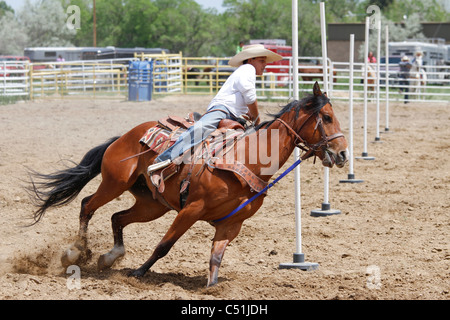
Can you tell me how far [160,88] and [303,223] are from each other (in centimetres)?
1899

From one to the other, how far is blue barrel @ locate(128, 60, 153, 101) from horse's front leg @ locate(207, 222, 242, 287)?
18104 mm

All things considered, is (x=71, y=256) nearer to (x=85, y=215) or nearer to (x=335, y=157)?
(x=85, y=215)

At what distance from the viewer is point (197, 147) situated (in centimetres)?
566

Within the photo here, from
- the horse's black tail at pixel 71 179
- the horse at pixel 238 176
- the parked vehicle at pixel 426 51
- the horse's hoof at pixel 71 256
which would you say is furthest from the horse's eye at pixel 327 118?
the parked vehicle at pixel 426 51

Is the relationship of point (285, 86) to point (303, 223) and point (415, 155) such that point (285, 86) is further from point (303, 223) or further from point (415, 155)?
point (303, 223)

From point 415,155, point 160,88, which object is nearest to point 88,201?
point 415,155

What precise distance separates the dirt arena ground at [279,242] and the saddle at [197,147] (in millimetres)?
854

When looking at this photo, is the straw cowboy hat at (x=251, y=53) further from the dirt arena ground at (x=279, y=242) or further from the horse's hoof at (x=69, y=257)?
the horse's hoof at (x=69, y=257)

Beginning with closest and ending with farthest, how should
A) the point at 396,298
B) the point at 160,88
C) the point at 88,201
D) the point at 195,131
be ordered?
1. the point at 396,298
2. the point at 195,131
3. the point at 88,201
4. the point at 160,88

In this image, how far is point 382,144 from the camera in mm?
14602

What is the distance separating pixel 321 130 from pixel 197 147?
3.53ft

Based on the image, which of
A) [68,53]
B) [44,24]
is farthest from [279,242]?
[44,24]

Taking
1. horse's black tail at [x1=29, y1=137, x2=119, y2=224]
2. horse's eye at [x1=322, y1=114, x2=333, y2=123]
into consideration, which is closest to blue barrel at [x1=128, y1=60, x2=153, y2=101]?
horse's black tail at [x1=29, y1=137, x2=119, y2=224]

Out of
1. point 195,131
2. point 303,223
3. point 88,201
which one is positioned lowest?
point 303,223
